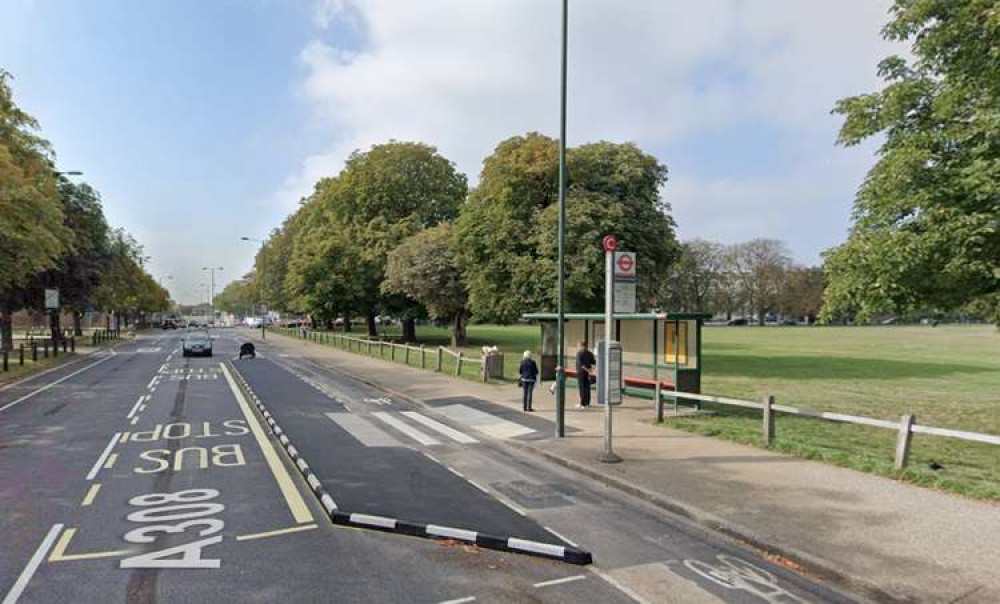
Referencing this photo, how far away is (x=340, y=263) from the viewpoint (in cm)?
4856

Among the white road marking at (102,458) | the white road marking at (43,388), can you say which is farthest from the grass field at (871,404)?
the white road marking at (43,388)

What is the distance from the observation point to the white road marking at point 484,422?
12977 millimetres

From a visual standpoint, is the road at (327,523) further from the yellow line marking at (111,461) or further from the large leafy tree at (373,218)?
the large leafy tree at (373,218)

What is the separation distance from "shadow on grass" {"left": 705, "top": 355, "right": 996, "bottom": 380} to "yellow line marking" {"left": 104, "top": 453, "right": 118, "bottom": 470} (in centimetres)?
2296

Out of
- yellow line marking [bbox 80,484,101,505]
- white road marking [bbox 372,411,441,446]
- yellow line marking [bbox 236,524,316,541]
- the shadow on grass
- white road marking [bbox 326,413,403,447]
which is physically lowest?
the shadow on grass

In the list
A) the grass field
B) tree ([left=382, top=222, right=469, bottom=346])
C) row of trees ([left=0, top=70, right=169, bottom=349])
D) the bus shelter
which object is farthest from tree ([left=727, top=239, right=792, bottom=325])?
the bus shelter

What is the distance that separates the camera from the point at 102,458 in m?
10.5

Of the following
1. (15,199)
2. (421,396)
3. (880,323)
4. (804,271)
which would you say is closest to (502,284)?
(421,396)

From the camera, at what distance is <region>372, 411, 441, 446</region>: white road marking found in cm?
1238

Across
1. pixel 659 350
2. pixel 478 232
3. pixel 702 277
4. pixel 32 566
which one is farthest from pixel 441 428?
pixel 702 277

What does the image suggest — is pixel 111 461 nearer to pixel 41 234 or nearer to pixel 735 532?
pixel 735 532

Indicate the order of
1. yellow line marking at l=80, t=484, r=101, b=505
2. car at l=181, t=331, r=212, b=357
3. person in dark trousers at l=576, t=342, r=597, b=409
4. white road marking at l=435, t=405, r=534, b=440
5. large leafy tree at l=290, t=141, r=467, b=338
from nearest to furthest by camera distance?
yellow line marking at l=80, t=484, r=101, b=505
white road marking at l=435, t=405, r=534, b=440
person in dark trousers at l=576, t=342, r=597, b=409
car at l=181, t=331, r=212, b=357
large leafy tree at l=290, t=141, r=467, b=338

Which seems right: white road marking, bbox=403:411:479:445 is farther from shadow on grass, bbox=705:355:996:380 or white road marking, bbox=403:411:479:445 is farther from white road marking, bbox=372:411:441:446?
shadow on grass, bbox=705:355:996:380

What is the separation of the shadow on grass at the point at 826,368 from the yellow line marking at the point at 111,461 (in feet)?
75.3
